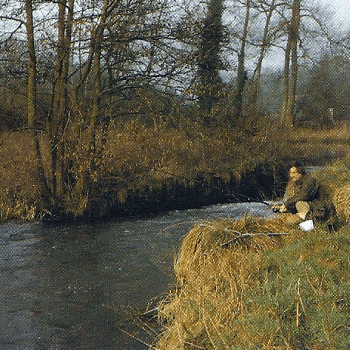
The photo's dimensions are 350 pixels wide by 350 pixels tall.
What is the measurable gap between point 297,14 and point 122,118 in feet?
66.2

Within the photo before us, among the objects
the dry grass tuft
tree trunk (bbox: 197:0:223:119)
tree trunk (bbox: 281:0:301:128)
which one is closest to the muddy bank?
tree trunk (bbox: 197:0:223:119)

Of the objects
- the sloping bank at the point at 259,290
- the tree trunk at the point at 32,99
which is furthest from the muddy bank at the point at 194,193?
the sloping bank at the point at 259,290

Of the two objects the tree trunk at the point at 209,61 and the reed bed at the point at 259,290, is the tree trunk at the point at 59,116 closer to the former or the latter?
the tree trunk at the point at 209,61

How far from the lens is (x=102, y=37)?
14.5m

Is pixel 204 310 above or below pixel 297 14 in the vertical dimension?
below

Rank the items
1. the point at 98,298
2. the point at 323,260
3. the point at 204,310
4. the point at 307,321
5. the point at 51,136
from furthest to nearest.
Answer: the point at 51,136, the point at 98,298, the point at 323,260, the point at 204,310, the point at 307,321

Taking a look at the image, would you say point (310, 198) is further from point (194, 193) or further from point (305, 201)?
point (194, 193)

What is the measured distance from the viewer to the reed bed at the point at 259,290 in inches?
197

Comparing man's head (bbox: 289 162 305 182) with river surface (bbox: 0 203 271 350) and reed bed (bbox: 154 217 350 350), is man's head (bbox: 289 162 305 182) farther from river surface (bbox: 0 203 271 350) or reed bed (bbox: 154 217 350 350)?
river surface (bbox: 0 203 271 350)

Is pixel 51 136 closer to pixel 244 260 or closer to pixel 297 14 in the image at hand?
pixel 244 260

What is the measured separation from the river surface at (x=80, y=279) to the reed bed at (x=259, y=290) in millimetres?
730

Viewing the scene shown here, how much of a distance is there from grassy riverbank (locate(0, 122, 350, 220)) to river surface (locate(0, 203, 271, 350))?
1.08m

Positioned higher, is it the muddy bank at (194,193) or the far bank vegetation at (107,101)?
the far bank vegetation at (107,101)

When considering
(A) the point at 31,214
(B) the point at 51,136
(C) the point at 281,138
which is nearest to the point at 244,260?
(A) the point at 31,214
